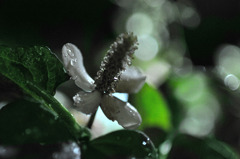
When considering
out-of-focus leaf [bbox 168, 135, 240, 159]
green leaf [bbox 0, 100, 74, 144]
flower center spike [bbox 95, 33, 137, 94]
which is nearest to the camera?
green leaf [bbox 0, 100, 74, 144]

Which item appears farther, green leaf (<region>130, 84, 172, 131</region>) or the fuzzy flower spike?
green leaf (<region>130, 84, 172, 131</region>)

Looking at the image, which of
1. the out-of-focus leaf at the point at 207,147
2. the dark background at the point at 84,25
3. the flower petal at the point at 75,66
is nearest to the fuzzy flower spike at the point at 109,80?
the flower petal at the point at 75,66

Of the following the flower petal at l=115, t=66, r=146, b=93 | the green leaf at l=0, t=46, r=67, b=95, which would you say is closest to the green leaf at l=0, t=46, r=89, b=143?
the green leaf at l=0, t=46, r=67, b=95

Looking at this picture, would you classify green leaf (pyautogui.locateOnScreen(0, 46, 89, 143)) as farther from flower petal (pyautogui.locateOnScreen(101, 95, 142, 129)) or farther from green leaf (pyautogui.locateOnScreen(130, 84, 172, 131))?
green leaf (pyautogui.locateOnScreen(130, 84, 172, 131))

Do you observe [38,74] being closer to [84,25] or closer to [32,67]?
[32,67]

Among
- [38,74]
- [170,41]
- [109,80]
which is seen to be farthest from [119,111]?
[170,41]

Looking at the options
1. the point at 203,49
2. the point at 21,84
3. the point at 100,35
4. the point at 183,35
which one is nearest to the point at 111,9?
the point at 100,35
